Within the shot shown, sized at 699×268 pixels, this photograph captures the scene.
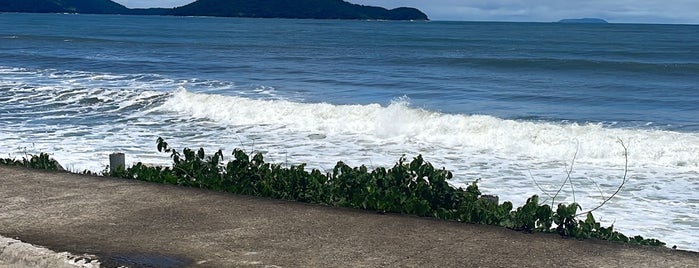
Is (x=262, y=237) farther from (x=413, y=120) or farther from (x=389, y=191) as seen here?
(x=413, y=120)

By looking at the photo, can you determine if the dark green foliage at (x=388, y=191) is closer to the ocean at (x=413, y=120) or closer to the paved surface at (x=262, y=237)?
the paved surface at (x=262, y=237)

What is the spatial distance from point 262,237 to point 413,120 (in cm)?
1342

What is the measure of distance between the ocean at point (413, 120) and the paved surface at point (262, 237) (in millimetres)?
4064

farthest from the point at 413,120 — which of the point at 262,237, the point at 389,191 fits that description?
the point at 262,237

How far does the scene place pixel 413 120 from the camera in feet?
60.4

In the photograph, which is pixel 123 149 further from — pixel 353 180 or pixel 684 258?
pixel 684 258

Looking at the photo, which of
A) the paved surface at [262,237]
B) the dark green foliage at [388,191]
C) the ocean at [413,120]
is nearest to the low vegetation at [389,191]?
the dark green foliage at [388,191]

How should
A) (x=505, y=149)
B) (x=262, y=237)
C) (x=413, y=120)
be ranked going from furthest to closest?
(x=413, y=120)
(x=505, y=149)
(x=262, y=237)

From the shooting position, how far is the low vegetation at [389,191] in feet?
17.6

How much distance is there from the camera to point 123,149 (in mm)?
14539

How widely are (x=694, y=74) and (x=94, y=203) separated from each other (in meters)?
37.5

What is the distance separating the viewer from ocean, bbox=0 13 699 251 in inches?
490

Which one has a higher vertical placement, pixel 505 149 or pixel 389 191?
pixel 389 191

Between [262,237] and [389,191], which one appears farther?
[389,191]
